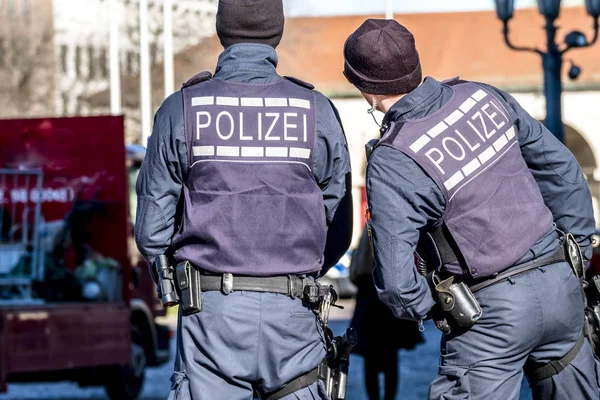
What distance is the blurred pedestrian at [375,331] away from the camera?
803 centimetres

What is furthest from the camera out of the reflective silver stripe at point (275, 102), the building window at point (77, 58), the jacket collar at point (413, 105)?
the building window at point (77, 58)

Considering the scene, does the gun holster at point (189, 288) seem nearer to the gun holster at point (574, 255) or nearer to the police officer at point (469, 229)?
the police officer at point (469, 229)

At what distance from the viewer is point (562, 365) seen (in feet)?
13.7

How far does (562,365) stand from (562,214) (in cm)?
62

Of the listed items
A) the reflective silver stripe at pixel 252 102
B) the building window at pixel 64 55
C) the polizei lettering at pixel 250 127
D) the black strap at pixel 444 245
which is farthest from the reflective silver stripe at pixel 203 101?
the building window at pixel 64 55

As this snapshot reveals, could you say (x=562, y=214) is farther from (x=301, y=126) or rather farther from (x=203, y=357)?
(x=203, y=357)

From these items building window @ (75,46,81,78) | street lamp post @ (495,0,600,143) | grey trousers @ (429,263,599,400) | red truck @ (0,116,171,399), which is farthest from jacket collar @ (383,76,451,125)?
building window @ (75,46,81,78)

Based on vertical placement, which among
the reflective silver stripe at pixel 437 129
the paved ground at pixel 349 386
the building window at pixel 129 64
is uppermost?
the building window at pixel 129 64

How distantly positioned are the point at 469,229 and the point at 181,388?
112 cm

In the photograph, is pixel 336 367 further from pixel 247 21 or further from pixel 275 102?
pixel 247 21

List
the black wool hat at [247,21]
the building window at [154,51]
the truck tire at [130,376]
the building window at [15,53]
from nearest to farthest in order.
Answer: the black wool hat at [247,21] < the truck tire at [130,376] < the building window at [15,53] < the building window at [154,51]

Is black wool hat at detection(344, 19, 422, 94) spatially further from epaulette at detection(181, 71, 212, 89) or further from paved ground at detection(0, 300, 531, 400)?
paved ground at detection(0, 300, 531, 400)

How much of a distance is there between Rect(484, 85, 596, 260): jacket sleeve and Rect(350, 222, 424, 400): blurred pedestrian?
349 centimetres

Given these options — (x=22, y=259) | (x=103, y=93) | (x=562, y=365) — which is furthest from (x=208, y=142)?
(x=103, y=93)
